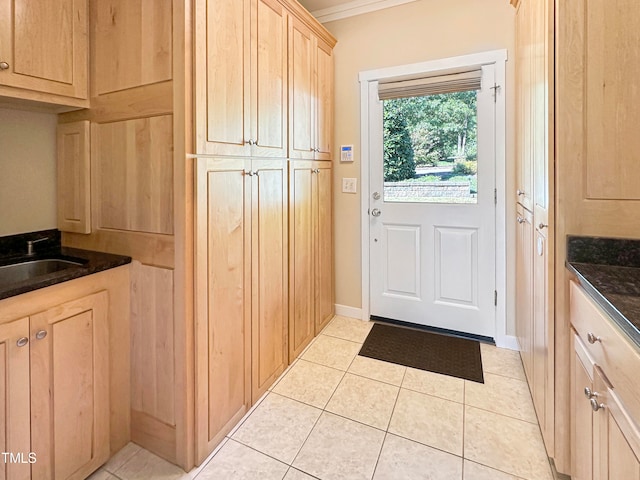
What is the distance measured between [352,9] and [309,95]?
94 cm

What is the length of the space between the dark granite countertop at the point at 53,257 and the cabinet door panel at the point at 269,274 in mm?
645

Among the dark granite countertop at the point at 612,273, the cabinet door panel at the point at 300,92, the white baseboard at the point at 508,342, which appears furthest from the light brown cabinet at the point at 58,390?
the white baseboard at the point at 508,342

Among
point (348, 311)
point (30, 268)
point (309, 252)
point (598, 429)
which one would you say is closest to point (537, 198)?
point (598, 429)

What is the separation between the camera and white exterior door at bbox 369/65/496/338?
2434 mm

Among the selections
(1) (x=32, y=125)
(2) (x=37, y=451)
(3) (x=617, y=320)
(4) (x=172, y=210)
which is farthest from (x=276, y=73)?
(2) (x=37, y=451)

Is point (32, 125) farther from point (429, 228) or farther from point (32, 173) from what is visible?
point (429, 228)

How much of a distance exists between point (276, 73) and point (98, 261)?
1383 mm

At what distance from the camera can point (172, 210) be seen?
4.58 ft

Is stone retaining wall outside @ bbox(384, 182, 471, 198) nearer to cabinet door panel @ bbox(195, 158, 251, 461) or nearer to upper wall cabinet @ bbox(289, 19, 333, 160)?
upper wall cabinet @ bbox(289, 19, 333, 160)

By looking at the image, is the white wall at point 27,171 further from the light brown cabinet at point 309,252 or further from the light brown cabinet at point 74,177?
the light brown cabinet at point 309,252

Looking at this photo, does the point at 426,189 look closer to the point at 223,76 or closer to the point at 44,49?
the point at 223,76

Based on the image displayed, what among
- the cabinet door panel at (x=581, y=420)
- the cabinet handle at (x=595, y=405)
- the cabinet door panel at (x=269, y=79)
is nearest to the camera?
the cabinet handle at (x=595, y=405)

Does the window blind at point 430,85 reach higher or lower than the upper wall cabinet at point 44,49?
higher

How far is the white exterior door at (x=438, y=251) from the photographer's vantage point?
243cm
